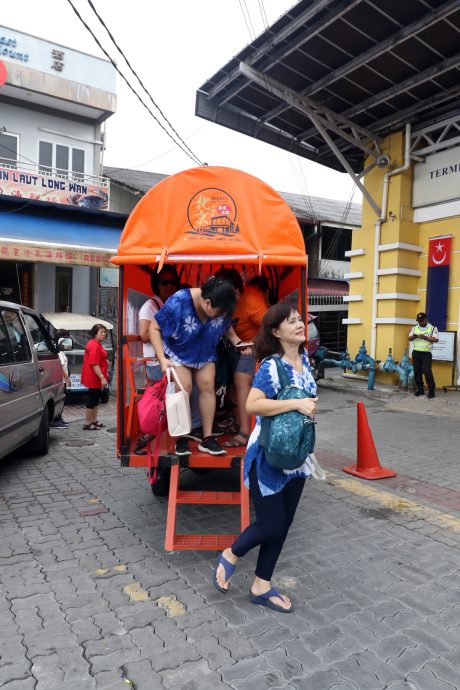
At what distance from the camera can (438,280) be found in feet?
37.4

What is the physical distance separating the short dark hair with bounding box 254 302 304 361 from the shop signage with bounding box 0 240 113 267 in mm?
8650

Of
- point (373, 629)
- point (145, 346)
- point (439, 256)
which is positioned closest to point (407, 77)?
point (439, 256)

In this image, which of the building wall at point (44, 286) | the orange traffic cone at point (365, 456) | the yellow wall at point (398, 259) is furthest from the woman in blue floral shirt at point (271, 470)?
the building wall at point (44, 286)

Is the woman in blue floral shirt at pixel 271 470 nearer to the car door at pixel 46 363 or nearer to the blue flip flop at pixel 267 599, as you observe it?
the blue flip flop at pixel 267 599

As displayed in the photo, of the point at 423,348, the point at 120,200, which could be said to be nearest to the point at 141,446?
the point at 423,348

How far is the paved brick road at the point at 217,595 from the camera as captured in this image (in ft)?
7.91

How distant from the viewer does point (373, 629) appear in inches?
109

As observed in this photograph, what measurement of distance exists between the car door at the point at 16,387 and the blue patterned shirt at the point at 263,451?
9.73 ft

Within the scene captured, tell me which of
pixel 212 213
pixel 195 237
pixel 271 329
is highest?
pixel 212 213

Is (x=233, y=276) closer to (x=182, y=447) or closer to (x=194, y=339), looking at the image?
(x=194, y=339)

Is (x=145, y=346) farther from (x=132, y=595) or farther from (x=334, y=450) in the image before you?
(x=334, y=450)

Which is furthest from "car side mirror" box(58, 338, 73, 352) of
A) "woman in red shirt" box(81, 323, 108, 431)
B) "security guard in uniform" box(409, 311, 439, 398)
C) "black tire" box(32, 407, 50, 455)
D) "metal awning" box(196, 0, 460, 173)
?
"security guard in uniform" box(409, 311, 439, 398)

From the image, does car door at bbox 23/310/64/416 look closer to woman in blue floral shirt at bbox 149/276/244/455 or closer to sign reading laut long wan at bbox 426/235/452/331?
woman in blue floral shirt at bbox 149/276/244/455

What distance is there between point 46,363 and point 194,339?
3320mm
